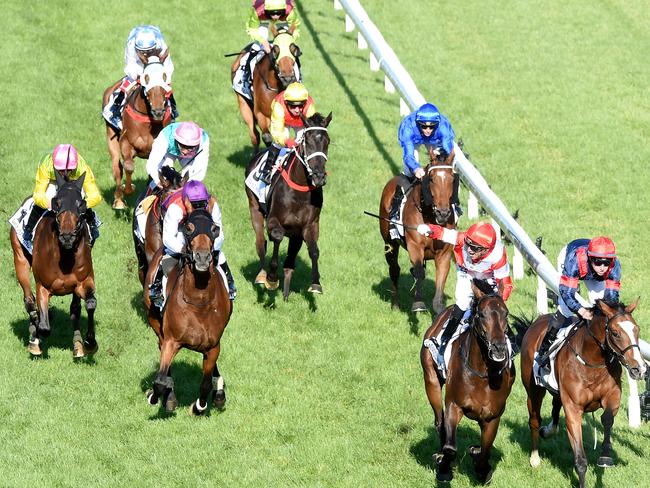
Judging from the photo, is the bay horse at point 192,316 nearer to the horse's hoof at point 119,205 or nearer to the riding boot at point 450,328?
the riding boot at point 450,328

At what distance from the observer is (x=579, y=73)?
2359 cm

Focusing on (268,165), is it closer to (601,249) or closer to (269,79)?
(269,79)

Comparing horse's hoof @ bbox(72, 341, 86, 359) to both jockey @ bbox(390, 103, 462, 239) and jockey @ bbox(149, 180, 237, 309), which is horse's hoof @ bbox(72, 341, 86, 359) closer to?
jockey @ bbox(149, 180, 237, 309)

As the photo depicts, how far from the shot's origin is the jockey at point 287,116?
51.5 feet

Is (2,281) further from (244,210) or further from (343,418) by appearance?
(343,418)

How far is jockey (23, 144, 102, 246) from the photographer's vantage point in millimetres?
13461

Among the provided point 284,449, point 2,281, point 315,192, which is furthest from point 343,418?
point 2,281

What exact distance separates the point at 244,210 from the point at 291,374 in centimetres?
477

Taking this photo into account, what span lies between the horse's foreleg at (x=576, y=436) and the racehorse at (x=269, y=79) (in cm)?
816

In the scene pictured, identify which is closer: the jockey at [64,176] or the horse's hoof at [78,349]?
the jockey at [64,176]

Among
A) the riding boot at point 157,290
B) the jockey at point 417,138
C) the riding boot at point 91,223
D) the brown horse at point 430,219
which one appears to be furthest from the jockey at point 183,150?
the jockey at point 417,138

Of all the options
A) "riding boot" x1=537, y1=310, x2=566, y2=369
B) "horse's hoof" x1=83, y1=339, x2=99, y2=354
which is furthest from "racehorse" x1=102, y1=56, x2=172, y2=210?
"riding boot" x1=537, y1=310, x2=566, y2=369

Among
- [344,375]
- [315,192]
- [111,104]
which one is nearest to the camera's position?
[344,375]

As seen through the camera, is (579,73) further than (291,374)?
Yes
